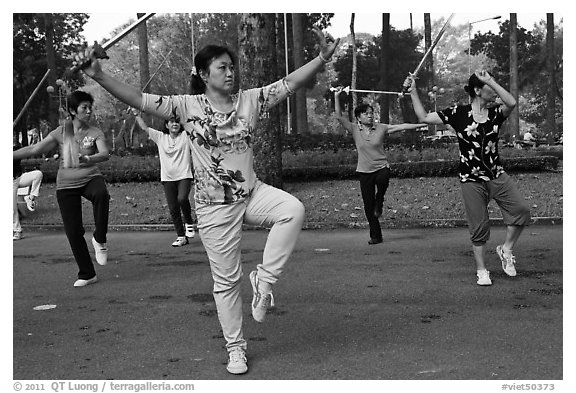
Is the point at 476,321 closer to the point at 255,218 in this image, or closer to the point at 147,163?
the point at 255,218

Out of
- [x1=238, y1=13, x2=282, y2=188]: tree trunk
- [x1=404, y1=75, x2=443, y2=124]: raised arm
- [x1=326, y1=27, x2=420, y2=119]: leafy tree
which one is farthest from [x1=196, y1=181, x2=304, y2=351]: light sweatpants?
[x1=326, y1=27, x2=420, y2=119]: leafy tree

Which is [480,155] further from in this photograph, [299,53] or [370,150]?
[299,53]

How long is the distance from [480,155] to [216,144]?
125 inches

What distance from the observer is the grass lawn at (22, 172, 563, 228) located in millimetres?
12641

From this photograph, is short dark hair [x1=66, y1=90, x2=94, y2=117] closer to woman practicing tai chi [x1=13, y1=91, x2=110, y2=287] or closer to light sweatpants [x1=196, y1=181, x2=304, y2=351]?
woman practicing tai chi [x1=13, y1=91, x2=110, y2=287]

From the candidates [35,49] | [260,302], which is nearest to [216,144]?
[260,302]

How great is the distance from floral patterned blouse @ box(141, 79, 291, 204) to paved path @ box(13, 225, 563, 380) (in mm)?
1025

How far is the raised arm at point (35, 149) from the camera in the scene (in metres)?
6.80

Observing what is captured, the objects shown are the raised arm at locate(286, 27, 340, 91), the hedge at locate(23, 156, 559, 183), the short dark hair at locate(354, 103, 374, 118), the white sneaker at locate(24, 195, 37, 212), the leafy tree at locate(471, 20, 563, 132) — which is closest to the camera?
the raised arm at locate(286, 27, 340, 91)

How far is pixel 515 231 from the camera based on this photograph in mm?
7426

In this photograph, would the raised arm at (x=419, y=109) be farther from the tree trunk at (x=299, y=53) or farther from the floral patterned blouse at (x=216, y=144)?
the tree trunk at (x=299, y=53)

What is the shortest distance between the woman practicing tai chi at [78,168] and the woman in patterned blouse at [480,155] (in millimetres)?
3030

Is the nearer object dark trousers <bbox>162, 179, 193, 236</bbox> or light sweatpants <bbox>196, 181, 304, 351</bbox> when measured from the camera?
light sweatpants <bbox>196, 181, 304, 351</bbox>
